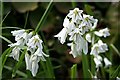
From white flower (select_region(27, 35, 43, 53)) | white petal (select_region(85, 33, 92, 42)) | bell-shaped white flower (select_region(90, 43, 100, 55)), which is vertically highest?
white flower (select_region(27, 35, 43, 53))

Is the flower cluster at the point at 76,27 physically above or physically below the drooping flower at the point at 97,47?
above

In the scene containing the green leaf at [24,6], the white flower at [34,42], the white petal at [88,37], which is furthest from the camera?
the green leaf at [24,6]

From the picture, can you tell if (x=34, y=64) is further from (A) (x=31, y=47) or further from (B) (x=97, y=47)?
(B) (x=97, y=47)

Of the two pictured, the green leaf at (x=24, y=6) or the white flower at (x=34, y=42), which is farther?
the green leaf at (x=24, y=6)

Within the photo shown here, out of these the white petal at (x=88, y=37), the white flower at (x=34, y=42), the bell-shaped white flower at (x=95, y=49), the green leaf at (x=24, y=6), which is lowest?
the bell-shaped white flower at (x=95, y=49)

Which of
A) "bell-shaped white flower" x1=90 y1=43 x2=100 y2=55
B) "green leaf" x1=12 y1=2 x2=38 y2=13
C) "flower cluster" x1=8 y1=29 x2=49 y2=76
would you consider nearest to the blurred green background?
"green leaf" x1=12 y1=2 x2=38 y2=13

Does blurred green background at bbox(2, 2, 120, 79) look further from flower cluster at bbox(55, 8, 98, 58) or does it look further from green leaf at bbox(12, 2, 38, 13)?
flower cluster at bbox(55, 8, 98, 58)

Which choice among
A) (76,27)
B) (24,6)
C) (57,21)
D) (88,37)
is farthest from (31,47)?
(57,21)

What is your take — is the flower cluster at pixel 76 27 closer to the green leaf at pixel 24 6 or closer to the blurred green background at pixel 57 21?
the blurred green background at pixel 57 21

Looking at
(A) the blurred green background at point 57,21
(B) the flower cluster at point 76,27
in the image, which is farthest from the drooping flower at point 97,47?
(A) the blurred green background at point 57,21
